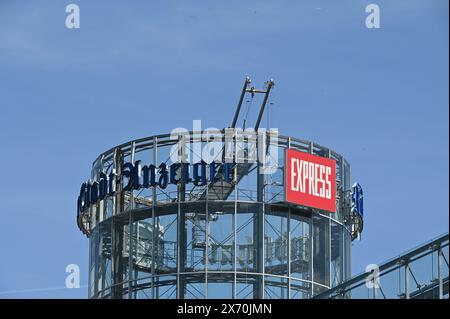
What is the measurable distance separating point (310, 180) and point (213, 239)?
6388mm

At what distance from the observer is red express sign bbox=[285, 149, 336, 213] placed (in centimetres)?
11500

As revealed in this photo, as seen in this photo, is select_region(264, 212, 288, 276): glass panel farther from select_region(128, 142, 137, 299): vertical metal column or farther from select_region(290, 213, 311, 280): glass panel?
select_region(128, 142, 137, 299): vertical metal column

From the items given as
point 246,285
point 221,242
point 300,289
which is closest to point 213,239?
point 221,242

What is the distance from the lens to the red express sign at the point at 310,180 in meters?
115

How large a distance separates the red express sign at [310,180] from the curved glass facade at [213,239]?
490 mm

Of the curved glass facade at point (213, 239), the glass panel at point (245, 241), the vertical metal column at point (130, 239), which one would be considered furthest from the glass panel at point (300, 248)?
the vertical metal column at point (130, 239)

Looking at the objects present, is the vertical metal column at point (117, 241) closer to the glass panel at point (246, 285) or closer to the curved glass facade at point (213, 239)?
the curved glass facade at point (213, 239)

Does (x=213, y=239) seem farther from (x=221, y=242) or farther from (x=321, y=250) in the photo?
(x=321, y=250)

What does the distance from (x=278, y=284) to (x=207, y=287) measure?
3857 mm
